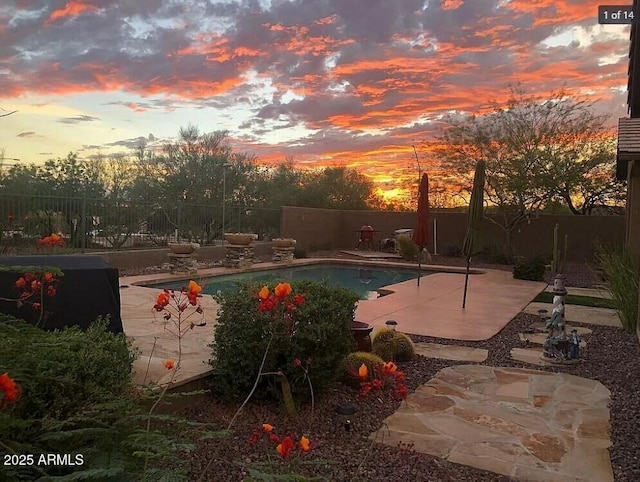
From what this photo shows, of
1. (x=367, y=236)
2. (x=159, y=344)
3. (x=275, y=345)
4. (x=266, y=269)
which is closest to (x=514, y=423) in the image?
(x=275, y=345)

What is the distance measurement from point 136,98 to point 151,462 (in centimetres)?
1111

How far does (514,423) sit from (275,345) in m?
1.75

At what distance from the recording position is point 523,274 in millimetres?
11672

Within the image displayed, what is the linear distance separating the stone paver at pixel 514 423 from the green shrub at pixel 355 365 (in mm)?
381

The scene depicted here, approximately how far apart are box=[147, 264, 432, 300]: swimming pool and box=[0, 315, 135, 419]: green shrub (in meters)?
7.24

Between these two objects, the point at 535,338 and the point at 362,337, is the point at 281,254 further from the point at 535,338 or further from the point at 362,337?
the point at 362,337

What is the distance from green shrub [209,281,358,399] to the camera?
3.25m

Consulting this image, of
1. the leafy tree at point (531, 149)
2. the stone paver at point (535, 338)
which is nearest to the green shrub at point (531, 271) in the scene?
the leafy tree at point (531, 149)

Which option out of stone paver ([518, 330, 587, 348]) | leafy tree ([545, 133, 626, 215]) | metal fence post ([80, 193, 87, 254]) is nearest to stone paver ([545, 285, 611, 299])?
stone paver ([518, 330, 587, 348])

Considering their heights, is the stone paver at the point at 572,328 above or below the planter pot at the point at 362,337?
below

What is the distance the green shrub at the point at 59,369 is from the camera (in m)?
1.96

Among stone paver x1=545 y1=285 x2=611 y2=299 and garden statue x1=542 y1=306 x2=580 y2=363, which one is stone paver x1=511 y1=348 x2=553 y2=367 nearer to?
garden statue x1=542 y1=306 x2=580 y2=363

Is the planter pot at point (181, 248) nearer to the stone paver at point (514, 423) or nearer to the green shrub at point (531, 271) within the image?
the stone paver at point (514, 423)

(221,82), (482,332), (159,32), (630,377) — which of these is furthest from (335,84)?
(630,377)
